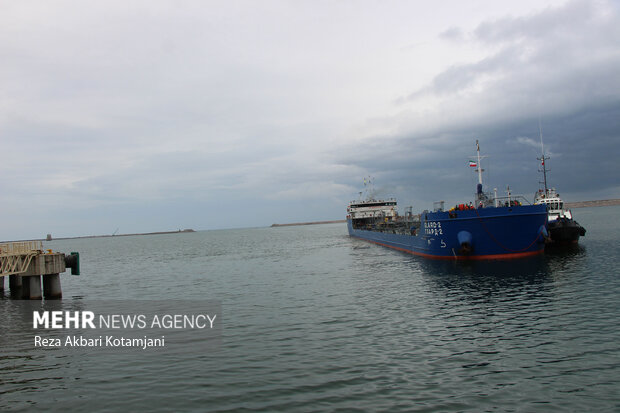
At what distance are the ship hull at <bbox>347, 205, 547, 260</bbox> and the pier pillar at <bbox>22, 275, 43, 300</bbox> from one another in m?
29.9

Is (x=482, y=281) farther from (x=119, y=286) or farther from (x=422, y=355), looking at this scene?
(x=119, y=286)

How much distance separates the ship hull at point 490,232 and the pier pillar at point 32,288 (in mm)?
29871

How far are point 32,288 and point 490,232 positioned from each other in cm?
3311

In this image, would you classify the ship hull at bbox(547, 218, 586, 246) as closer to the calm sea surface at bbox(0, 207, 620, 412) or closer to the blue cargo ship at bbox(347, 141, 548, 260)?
the blue cargo ship at bbox(347, 141, 548, 260)

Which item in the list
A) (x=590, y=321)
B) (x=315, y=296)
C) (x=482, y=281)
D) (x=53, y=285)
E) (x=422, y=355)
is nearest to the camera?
(x=422, y=355)

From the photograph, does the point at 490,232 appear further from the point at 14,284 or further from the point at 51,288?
the point at 14,284

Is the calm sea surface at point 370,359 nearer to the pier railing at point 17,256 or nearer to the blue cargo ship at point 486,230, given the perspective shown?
the pier railing at point 17,256

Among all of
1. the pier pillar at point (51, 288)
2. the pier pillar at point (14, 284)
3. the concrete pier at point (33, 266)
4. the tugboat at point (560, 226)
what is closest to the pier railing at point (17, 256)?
the concrete pier at point (33, 266)

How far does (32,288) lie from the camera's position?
26.0 metres

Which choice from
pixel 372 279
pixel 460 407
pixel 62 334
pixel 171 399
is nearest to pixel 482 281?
pixel 372 279

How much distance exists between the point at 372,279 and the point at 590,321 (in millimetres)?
14738

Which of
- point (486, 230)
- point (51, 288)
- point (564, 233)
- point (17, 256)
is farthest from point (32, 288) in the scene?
point (564, 233)

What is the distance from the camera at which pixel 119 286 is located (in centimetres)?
3269

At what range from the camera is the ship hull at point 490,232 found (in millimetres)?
30953
